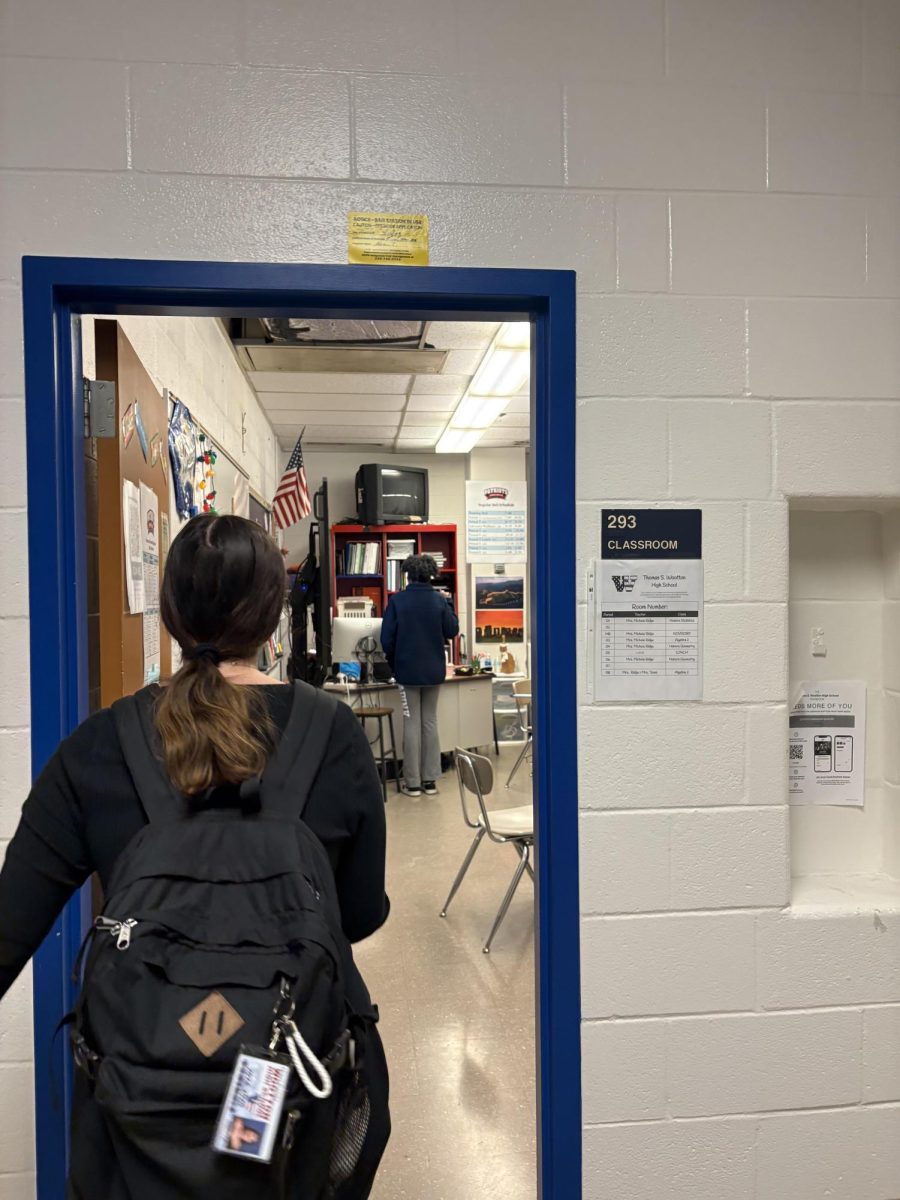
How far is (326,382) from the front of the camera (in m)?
5.50

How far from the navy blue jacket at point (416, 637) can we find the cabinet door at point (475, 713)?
481mm

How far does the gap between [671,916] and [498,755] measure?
5.46m

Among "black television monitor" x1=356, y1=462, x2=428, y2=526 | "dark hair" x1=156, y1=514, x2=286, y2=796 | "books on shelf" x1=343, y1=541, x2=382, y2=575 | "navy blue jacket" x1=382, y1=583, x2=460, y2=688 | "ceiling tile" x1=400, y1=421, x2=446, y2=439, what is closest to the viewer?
"dark hair" x1=156, y1=514, x2=286, y2=796

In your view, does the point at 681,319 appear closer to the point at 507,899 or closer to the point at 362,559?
the point at 507,899

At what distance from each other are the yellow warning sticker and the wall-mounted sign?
1.97 feet

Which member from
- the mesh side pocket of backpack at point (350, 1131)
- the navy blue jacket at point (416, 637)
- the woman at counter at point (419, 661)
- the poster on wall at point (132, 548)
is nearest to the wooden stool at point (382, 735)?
the woman at counter at point (419, 661)

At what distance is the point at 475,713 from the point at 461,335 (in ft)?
9.84

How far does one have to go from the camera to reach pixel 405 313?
167cm

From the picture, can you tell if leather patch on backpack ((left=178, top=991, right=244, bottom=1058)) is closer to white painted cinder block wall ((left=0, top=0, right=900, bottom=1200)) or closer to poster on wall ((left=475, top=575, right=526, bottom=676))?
white painted cinder block wall ((left=0, top=0, right=900, bottom=1200))

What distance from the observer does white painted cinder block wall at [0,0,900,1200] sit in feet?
5.10

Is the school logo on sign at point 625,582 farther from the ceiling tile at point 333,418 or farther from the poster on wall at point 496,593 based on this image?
the poster on wall at point 496,593

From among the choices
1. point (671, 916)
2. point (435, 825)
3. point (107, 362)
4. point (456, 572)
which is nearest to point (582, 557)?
point (671, 916)

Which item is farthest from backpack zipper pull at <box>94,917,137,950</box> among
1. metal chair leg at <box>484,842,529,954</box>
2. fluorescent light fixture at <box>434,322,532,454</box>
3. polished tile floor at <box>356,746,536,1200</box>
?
fluorescent light fixture at <box>434,322,532,454</box>

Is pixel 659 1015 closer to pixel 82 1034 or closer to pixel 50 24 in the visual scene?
pixel 82 1034
